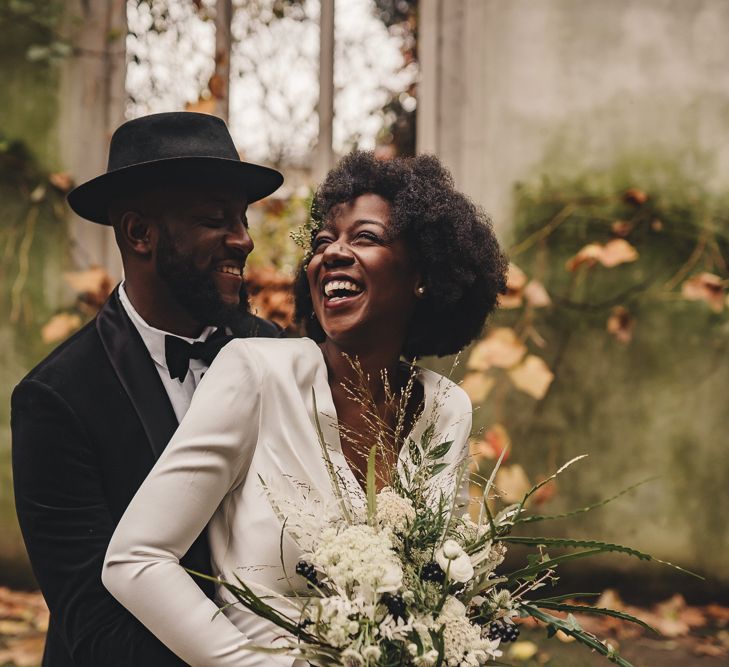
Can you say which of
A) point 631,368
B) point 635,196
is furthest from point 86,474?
point 635,196

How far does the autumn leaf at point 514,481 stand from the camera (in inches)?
171

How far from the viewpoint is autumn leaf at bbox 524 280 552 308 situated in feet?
14.6

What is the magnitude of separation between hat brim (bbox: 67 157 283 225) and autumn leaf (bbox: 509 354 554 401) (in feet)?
7.20

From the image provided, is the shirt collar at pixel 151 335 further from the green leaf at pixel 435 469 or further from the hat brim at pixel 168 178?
the green leaf at pixel 435 469

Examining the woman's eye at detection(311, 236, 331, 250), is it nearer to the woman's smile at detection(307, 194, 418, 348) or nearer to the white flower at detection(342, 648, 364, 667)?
the woman's smile at detection(307, 194, 418, 348)

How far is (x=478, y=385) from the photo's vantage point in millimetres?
4461

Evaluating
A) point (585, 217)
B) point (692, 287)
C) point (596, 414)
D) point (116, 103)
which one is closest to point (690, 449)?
point (596, 414)

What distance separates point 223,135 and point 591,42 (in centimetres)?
259

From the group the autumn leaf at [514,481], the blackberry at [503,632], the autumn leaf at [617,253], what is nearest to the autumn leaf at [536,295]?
the autumn leaf at [617,253]

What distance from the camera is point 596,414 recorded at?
176 inches

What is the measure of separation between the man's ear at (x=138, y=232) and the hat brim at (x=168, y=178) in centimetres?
8

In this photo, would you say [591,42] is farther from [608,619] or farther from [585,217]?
[608,619]

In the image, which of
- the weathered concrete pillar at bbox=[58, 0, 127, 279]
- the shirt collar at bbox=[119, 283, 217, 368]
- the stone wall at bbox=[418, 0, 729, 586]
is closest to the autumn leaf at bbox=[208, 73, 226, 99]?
the weathered concrete pillar at bbox=[58, 0, 127, 279]

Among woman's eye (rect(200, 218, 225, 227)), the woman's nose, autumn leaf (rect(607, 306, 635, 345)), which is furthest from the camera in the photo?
autumn leaf (rect(607, 306, 635, 345))
